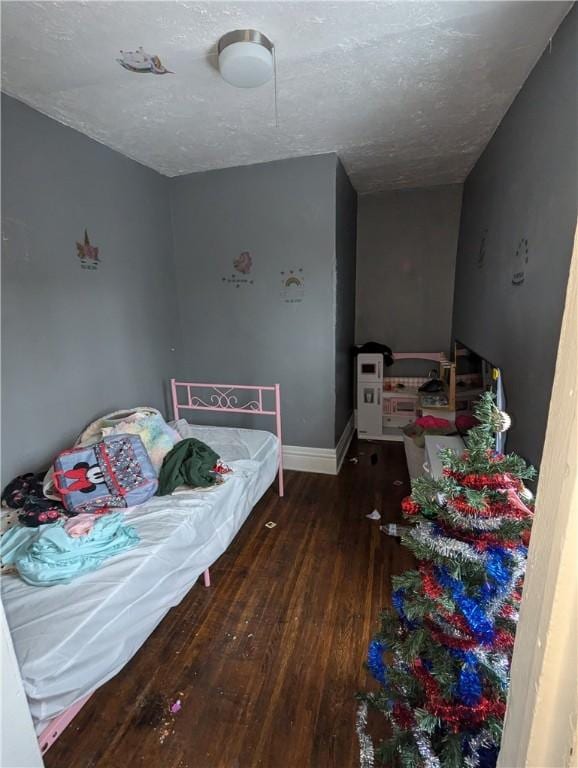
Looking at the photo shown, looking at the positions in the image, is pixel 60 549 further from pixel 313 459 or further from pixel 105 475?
pixel 313 459

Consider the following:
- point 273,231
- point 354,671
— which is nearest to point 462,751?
point 354,671

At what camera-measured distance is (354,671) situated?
59.5 inches

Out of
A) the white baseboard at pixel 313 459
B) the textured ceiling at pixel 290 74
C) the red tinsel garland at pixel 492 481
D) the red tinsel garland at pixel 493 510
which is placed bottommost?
the white baseboard at pixel 313 459

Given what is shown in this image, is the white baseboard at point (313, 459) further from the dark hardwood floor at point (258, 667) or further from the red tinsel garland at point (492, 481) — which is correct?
the red tinsel garland at point (492, 481)

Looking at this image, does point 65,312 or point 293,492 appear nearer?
point 65,312

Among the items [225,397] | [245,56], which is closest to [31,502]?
[225,397]

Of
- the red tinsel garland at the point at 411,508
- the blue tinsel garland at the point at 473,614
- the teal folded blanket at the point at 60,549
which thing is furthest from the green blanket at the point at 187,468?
the blue tinsel garland at the point at 473,614

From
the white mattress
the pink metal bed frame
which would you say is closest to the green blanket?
the white mattress

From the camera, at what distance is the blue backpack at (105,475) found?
1.83m

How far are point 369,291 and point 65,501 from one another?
3565mm

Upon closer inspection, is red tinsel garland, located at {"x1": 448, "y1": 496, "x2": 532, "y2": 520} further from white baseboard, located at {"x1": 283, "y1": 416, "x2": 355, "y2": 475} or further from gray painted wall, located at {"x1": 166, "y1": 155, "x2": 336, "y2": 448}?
white baseboard, located at {"x1": 283, "y1": 416, "x2": 355, "y2": 475}

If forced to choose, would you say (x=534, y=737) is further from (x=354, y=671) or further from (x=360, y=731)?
(x=354, y=671)

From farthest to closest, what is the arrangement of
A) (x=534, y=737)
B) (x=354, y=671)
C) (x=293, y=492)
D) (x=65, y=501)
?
(x=293, y=492)
(x=65, y=501)
(x=354, y=671)
(x=534, y=737)

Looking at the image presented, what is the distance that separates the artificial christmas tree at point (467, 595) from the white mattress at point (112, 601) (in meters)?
1.02
